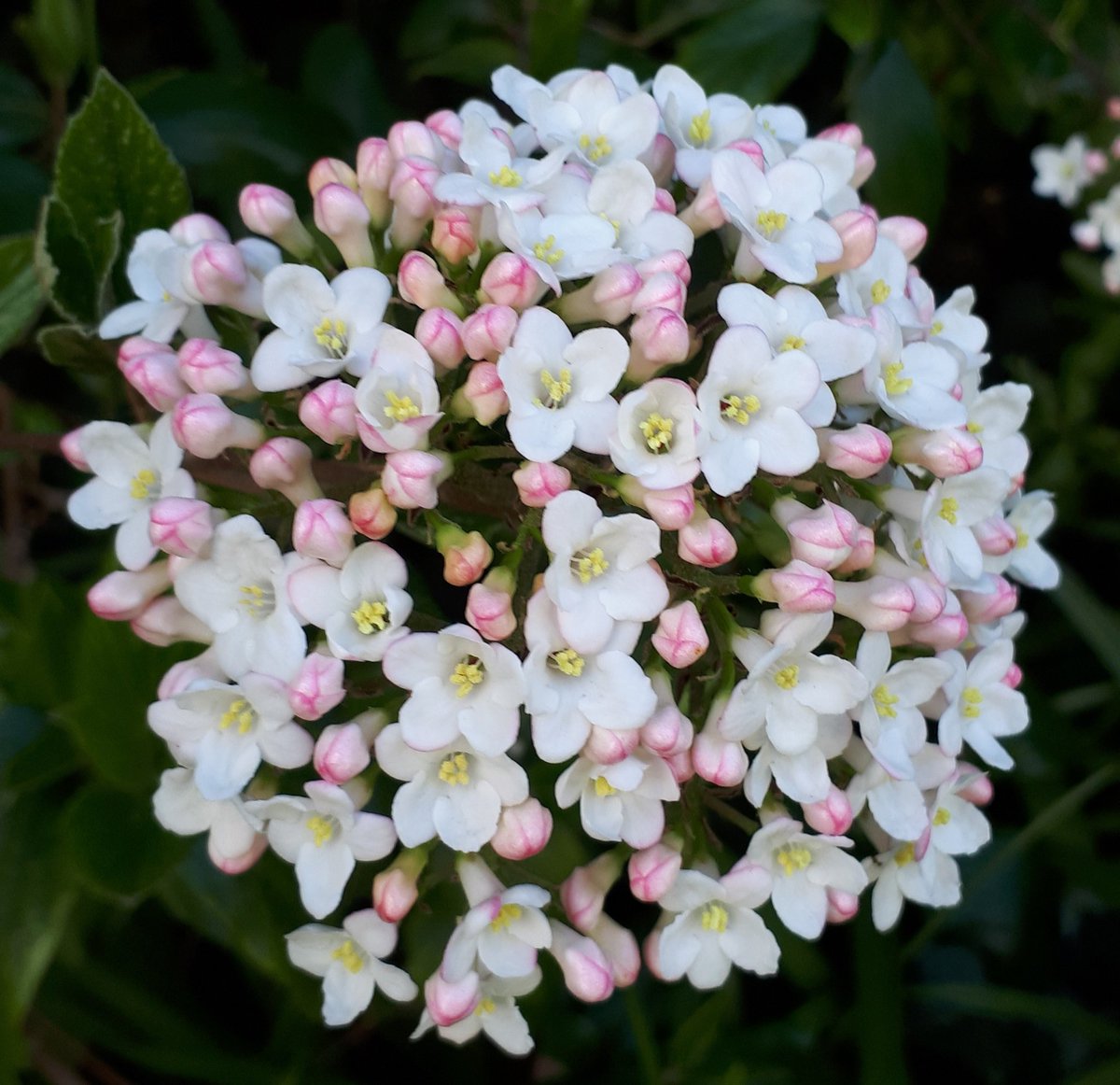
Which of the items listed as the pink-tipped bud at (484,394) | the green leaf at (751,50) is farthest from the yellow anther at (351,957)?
the green leaf at (751,50)

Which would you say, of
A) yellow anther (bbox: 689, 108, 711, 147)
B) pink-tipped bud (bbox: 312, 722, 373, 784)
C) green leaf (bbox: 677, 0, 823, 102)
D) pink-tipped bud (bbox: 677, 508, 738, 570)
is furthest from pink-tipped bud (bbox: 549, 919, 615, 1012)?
green leaf (bbox: 677, 0, 823, 102)

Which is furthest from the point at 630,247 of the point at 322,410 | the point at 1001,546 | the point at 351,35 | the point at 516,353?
the point at 351,35

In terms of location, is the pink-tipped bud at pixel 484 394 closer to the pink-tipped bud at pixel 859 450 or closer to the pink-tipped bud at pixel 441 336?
the pink-tipped bud at pixel 441 336

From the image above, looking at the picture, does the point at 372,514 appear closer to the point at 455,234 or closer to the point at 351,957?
the point at 455,234

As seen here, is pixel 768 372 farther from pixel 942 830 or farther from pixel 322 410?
pixel 942 830

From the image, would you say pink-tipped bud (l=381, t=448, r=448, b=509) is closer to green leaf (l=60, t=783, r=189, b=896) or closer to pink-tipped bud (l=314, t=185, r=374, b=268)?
pink-tipped bud (l=314, t=185, r=374, b=268)

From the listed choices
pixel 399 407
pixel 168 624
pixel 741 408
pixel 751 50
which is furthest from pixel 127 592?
pixel 751 50
